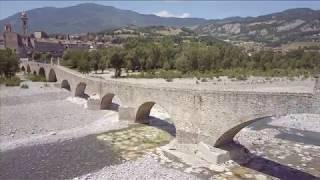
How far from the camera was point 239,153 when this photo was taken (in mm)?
19281

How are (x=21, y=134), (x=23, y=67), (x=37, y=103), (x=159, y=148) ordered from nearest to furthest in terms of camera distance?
(x=159, y=148), (x=21, y=134), (x=37, y=103), (x=23, y=67)

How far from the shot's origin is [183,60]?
193 feet

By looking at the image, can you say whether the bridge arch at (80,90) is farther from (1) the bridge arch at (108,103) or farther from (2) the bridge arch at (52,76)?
(2) the bridge arch at (52,76)

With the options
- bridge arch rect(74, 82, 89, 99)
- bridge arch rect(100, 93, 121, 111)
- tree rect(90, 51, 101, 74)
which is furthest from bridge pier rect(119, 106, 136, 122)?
tree rect(90, 51, 101, 74)

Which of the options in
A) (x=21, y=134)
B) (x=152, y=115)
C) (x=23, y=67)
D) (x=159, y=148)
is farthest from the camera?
(x=23, y=67)

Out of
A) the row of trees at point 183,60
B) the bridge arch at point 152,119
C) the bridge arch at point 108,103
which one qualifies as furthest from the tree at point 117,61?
the bridge arch at point 152,119

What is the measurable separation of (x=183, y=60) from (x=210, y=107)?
40.7 m

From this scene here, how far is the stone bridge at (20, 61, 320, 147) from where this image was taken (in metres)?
14.6

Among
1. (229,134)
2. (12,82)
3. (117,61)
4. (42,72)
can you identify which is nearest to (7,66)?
(12,82)

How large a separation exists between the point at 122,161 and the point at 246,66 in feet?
161

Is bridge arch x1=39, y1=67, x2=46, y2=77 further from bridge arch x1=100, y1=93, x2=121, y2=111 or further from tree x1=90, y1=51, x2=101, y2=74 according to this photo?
bridge arch x1=100, y1=93, x2=121, y2=111

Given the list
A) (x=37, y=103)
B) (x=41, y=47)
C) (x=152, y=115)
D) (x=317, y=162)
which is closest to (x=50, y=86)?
(x=37, y=103)

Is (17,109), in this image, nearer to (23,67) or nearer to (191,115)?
(191,115)

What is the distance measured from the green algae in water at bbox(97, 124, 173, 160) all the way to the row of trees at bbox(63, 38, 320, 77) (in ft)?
103
